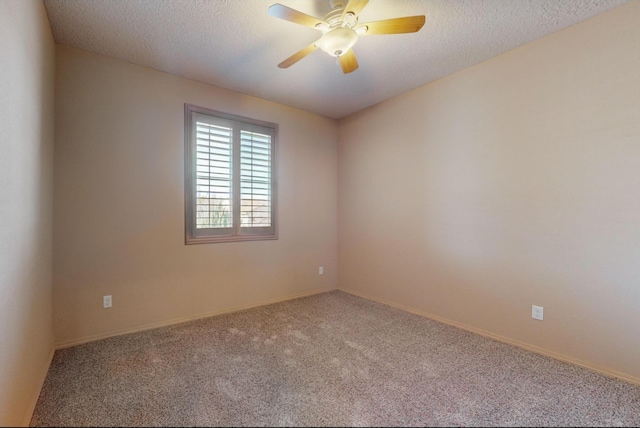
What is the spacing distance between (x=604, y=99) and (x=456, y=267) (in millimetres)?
1747

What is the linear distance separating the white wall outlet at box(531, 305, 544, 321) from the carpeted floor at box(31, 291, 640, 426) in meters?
0.30

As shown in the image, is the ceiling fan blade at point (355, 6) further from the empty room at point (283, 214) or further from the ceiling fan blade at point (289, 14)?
the ceiling fan blade at point (289, 14)

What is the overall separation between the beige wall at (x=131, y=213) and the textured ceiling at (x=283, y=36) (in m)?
0.28

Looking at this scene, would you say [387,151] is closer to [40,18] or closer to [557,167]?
[557,167]

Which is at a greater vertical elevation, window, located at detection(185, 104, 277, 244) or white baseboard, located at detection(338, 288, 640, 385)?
window, located at detection(185, 104, 277, 244)

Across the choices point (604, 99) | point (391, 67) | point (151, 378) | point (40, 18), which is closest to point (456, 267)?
point (604, 99)

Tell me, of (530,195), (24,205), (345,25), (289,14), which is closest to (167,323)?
(24,205)

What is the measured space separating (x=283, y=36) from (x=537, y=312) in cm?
305

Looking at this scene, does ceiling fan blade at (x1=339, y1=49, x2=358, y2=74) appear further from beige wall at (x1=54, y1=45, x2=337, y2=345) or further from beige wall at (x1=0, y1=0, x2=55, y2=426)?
beige wall at (x1=0, y1=0, x2=55, y2=426)

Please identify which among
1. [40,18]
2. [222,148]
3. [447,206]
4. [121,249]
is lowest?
[121,249]

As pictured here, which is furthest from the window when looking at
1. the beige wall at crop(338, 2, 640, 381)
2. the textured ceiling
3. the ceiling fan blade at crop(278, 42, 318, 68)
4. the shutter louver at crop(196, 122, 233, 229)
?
the beige wall at crop(338, 2, 640, 381)

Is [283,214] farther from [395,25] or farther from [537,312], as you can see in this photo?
[537,312]

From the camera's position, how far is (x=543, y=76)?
238 centimetres

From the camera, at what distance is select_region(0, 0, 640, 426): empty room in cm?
173
